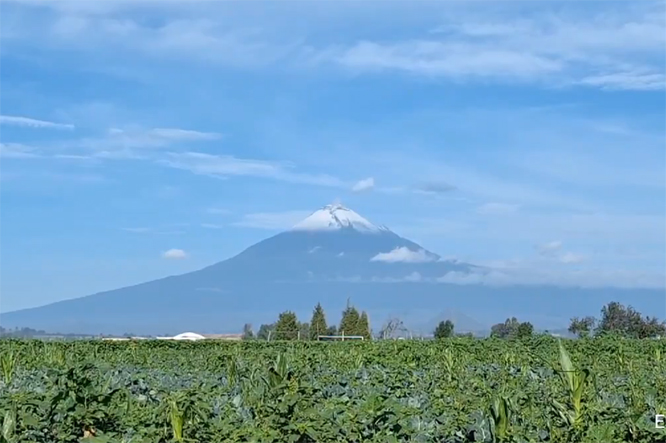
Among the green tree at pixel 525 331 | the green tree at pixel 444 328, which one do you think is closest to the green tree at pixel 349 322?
the green tree at pixel 444 328

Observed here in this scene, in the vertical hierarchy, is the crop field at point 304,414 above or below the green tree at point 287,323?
below

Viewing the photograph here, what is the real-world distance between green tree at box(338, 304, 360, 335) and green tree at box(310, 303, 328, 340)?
91cm

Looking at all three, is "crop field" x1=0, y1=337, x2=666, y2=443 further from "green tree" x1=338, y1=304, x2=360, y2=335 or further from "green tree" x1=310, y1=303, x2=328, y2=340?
"green tree" x1=338, y1=304, x2=360, y2=335

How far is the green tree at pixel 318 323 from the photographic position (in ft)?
154

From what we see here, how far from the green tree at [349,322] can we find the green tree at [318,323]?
3.00 ft

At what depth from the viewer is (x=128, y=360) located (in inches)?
705

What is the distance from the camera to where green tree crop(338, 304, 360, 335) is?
4734 centimetres

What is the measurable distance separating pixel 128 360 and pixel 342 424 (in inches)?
499

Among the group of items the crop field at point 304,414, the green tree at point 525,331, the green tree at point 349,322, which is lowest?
the crop field at point 304,414

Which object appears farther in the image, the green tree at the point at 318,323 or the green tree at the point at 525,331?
the green tree at the point at 318,323

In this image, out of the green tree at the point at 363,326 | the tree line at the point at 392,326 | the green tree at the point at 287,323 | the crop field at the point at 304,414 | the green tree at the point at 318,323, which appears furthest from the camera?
the green tree at the point at 363,326

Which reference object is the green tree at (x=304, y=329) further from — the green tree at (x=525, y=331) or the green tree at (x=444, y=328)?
the green tree at (x=525, y=331)

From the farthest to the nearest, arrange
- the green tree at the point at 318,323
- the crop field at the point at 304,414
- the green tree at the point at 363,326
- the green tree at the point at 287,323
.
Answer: the green tree at the point at 363,326, the green tree at the point at 318,323, the green tree at the point at 287,323, the crop field at the point at 304,414

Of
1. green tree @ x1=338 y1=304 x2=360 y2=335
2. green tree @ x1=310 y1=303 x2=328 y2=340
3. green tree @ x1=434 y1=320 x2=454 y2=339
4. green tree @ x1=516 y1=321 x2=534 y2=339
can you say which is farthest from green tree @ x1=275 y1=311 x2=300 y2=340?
green tree @ x1=516 y1=321 x2=534 y2=339
